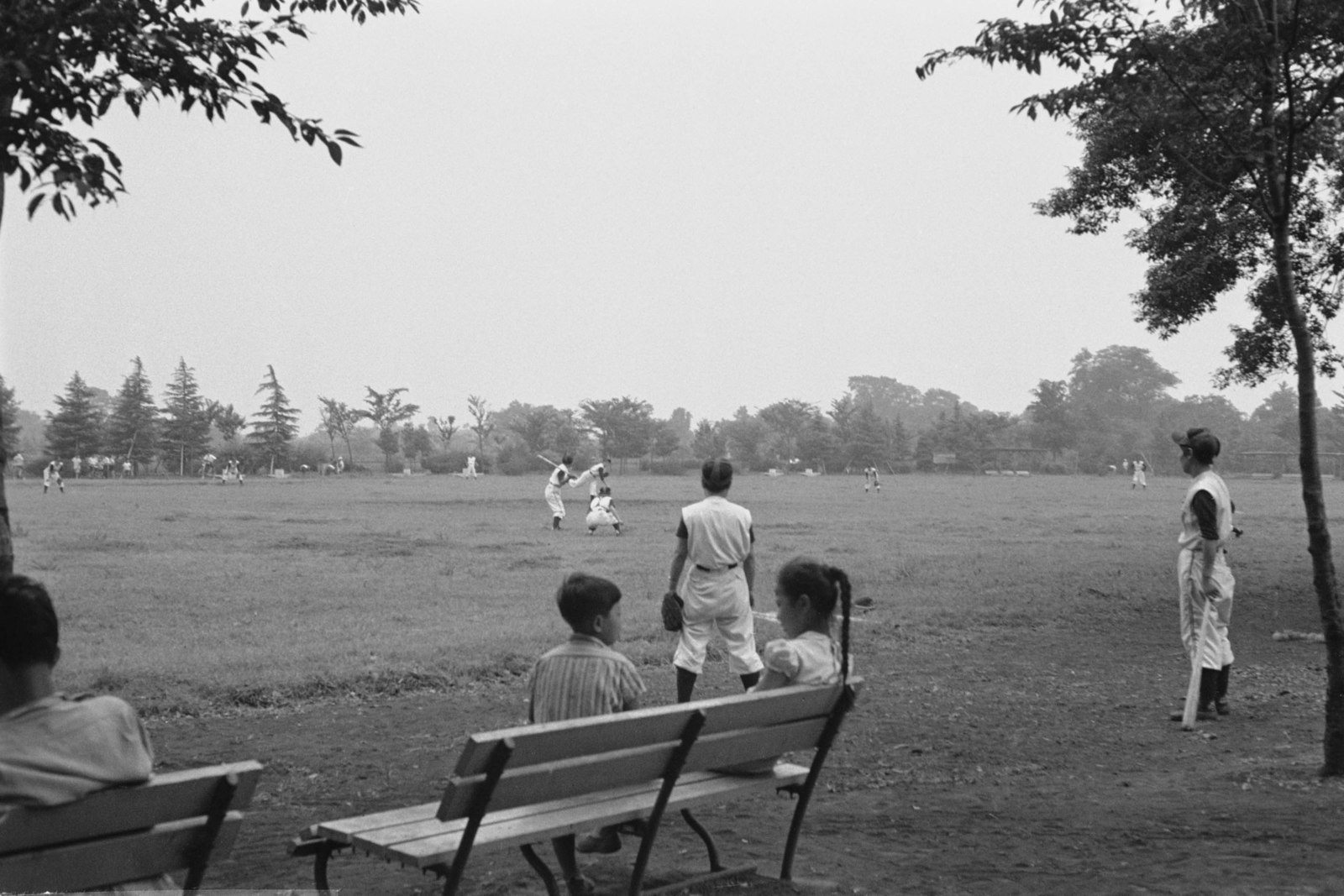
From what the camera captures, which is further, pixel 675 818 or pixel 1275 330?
pixel 1275 330

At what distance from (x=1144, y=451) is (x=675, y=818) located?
361 ft

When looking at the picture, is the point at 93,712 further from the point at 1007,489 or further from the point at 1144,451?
the point at 1144,451

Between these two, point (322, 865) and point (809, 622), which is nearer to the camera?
point (322, 865)

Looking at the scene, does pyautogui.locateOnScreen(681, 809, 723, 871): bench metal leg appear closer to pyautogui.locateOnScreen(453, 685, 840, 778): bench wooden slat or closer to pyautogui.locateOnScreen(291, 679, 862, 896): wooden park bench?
pyautogui.locateOnScreen(291, 679, 862, 896): wooden park bench

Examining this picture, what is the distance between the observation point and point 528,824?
4.08 metres

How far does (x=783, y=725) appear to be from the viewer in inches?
186

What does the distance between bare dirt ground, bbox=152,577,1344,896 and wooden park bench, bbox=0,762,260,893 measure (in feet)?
5.76

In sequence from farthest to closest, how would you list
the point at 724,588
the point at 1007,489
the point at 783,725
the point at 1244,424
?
→ the point at 1244,424, the point at 1007,489, the point at 724,588, the point at 783,725

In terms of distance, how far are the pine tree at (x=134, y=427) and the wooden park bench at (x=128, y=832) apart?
8503cm

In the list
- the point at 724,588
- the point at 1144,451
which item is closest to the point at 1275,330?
the point at 724,588

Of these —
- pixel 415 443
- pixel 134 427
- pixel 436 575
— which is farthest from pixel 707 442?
pixel 436 575

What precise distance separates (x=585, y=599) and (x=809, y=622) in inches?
38.7

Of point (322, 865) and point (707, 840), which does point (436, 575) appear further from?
point (322, 865)

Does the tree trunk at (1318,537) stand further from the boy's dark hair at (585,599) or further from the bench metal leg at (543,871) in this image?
the bench metal leg at (543,871)
